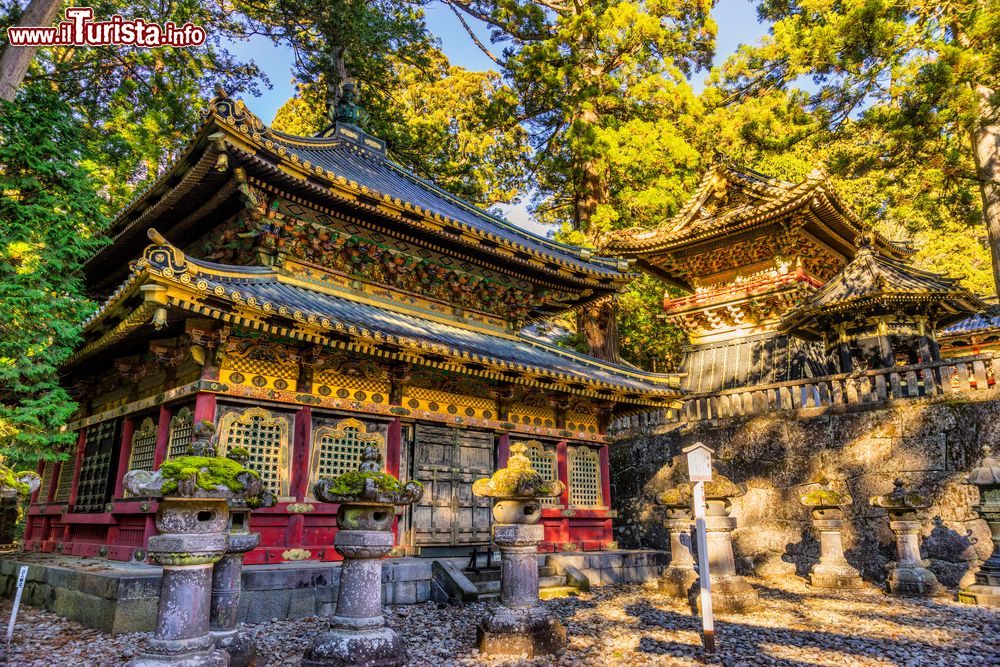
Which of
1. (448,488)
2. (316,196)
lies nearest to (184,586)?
(448,488)

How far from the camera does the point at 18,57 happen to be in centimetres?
1136

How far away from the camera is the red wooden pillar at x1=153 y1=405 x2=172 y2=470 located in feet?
30.9

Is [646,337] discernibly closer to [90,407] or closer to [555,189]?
[555,189]

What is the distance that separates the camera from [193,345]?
28.9 feet

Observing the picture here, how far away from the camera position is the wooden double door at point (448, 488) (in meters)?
11.0

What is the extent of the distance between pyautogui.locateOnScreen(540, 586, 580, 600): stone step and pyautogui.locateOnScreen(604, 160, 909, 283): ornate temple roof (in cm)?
1162

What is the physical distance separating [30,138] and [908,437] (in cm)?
1650

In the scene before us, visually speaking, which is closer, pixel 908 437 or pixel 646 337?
pixel 908 437

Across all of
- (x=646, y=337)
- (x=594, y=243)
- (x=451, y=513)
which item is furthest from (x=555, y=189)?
(x=451, y=513)

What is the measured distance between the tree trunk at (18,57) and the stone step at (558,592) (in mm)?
12858

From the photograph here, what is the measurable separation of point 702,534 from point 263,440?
663cm

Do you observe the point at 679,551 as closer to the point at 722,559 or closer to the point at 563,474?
the point at 722,559

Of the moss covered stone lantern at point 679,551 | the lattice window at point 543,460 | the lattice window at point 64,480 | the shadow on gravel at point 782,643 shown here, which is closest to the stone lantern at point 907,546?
the moss covered stone lantern at point 679,551

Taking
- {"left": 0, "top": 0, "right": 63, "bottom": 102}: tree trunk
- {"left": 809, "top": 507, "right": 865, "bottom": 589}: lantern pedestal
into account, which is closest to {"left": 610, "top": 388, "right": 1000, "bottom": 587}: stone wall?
{"left": 809, "top": 507, "right": 865, "bottom": 589}: lantern pedestal
